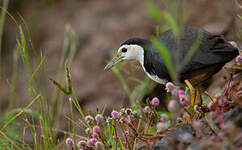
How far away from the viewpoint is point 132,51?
2.90 meters

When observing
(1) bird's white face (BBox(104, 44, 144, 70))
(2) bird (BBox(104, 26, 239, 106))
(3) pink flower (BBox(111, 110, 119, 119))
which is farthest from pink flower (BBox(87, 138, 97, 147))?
(1) bird's white face (BBox(104, 44, 144, 70))

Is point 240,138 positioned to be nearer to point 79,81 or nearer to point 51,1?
point 79,81

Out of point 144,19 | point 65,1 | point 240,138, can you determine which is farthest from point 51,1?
point 240,138

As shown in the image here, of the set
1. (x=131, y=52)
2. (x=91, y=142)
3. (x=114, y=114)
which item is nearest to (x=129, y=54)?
(x=131, y=52)

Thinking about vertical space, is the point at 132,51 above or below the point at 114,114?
above

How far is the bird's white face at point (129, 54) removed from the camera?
2.85 metres

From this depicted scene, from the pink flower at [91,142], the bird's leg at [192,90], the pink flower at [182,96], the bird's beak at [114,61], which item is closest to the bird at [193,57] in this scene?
the bird's leg at [192,90]

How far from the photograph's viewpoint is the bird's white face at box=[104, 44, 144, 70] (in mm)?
2852

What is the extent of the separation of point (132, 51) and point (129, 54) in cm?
4

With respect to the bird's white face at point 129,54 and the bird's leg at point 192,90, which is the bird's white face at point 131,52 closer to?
the bird's white face at point 129,54

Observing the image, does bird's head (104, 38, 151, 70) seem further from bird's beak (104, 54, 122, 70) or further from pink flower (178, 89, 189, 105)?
pink flower (178, 89, 189, 105)

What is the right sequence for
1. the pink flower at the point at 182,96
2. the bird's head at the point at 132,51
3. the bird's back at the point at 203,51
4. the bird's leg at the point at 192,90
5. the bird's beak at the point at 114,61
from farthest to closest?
the bird's beak at the point at 114,61 < the bird's head at the point at 132,51 < the bird's leg at the point at 192,90 < the bird's back at the point at 203,51 < the pink flower at the point at 182,96

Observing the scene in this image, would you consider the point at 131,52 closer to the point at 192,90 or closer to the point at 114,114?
the point at 192,90

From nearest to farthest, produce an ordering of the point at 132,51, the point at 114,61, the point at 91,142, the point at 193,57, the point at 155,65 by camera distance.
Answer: the point at 91,142 → the point at 193,57 → the point at 155,65 → the point at 132,51 → the point at 114,61
